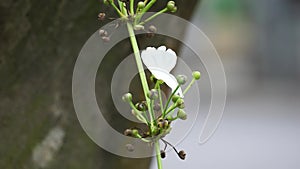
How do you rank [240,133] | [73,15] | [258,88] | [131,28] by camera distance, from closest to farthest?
[131,28], [73,15], [240,133], [258,88]

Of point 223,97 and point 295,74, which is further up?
point 223,97

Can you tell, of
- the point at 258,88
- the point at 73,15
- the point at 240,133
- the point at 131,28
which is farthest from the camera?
the point at 258,88

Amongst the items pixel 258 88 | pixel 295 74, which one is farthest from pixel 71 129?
pixel 295 74

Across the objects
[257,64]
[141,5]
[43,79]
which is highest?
[141,5]

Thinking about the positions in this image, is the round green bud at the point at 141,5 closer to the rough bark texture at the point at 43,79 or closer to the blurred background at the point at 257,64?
the rough bark texture at the point at 43,79

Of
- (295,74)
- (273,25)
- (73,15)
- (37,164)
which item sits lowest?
(295,74)

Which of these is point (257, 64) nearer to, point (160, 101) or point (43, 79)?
point (43, 79)

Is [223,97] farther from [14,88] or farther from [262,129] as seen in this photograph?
[262,129]

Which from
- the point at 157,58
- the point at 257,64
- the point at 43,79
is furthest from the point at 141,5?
the point at 257,64

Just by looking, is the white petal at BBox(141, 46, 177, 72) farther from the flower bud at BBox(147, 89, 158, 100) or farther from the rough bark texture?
the rough bark texture
